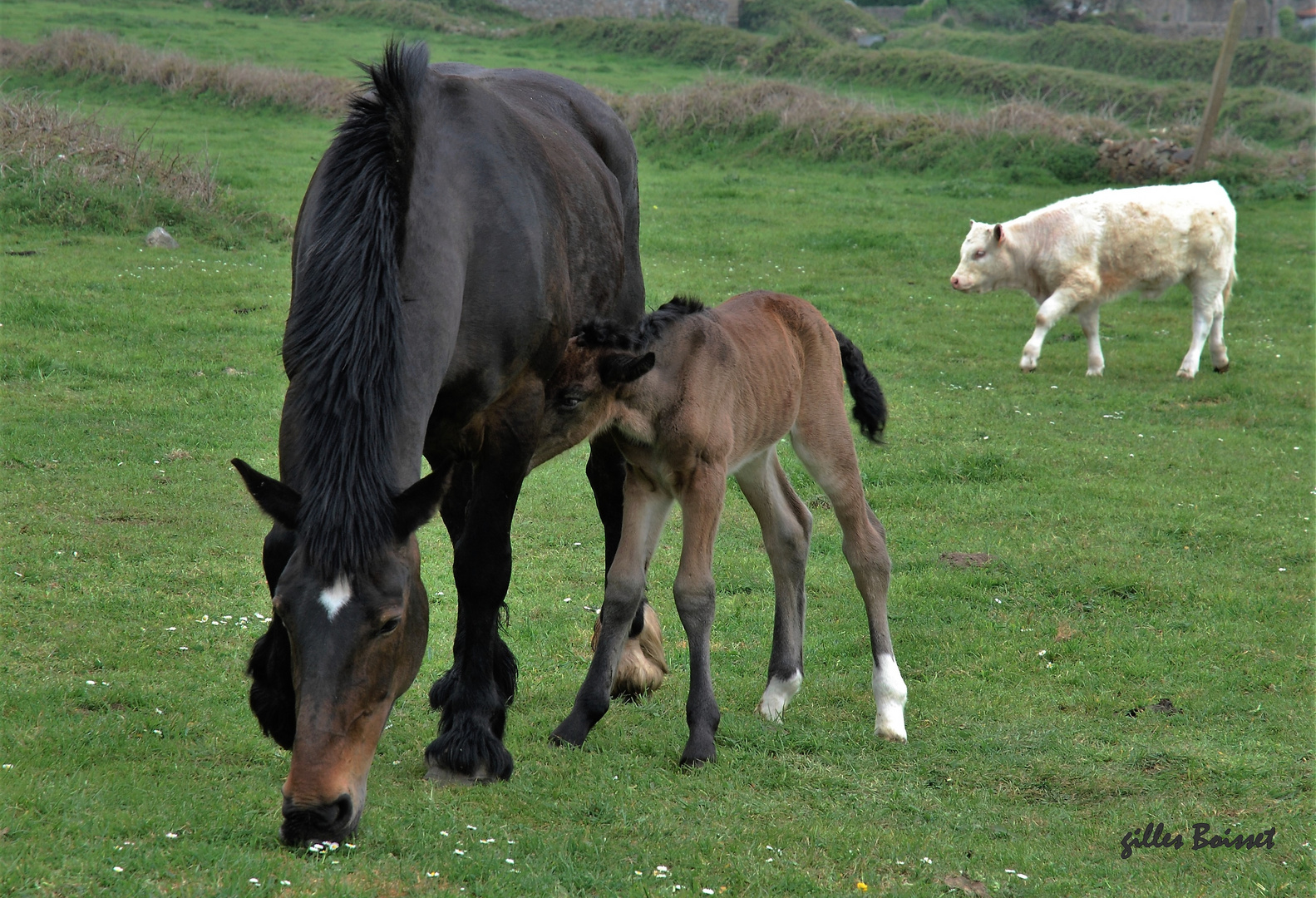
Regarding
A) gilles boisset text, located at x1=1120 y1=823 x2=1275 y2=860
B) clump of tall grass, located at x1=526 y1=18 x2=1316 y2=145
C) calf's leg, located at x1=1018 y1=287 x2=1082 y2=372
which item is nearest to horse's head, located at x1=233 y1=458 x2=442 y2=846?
gilles boisset text, located at x1=1120 y1=823 x2=1275 y2=860

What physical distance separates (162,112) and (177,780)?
18.3 m

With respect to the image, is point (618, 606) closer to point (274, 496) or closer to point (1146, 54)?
point (274, 496)

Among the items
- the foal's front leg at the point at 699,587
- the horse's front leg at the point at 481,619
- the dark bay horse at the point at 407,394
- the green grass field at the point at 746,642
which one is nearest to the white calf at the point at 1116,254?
the green grass field at the point at 746,642

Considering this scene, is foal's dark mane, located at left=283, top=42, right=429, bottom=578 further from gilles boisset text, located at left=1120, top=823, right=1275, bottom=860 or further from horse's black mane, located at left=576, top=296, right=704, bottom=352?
gilles boisset text, located at left=1120, top=823, right=1275, bottom=860

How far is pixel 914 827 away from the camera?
4.00m

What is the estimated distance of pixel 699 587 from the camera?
445 centimetres

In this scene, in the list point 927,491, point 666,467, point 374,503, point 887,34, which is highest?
point 887,34

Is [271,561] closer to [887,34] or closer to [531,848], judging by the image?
[531,848]

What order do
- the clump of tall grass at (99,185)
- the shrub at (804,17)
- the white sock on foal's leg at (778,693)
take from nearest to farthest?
the white sock on foal's leg at (778,693) < the clump of tall grass at (99,185) < the shrub at (804,17)

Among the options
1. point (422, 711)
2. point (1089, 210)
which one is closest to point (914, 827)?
point (422, 711)

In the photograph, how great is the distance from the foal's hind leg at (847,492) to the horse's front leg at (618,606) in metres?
0.75

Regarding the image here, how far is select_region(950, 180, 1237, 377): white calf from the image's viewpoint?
462 inches

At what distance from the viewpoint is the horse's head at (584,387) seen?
425 centimetres

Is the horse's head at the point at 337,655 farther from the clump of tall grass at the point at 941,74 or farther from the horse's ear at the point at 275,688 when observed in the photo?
the clump of tall grass at the point at 941,74
